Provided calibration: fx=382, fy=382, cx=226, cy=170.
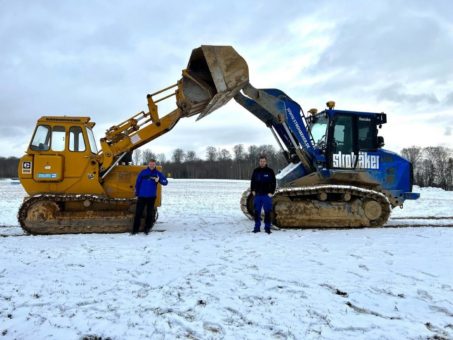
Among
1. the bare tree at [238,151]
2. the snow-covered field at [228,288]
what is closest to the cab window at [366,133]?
the snow-covered field at [228,288]

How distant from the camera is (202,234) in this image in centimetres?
933

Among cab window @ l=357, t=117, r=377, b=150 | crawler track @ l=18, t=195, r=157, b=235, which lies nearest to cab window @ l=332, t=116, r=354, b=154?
cab window @ l=357, t=117, r=377, b=150

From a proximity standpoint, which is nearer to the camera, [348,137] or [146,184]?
[146,184]

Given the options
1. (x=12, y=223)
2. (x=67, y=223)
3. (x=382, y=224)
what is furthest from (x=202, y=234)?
(x=12, y=223)

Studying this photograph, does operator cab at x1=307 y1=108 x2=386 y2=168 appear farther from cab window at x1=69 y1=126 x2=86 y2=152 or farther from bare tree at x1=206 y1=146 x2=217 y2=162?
bare tree at x1=206 y1=146 x2=217 y2=162

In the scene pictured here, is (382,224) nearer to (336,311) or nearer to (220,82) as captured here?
(220,82)

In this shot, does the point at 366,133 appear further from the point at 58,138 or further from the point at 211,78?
the point at 58,138

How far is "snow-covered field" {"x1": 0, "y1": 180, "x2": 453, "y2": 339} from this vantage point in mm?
3857

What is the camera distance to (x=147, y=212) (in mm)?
9492

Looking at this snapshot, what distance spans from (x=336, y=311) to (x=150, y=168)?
21.4ft

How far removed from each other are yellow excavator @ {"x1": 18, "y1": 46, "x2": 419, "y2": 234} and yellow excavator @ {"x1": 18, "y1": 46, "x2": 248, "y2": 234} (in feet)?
0.08

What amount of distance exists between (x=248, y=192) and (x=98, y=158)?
14.3 ft

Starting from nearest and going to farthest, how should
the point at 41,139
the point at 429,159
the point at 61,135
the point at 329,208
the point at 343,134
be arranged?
the point at 41,139
the point at 61,135
the point at 329,208
the point at 343,134
the point at 429,159

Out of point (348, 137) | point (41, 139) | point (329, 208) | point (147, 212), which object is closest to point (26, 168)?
point (41, 139)
